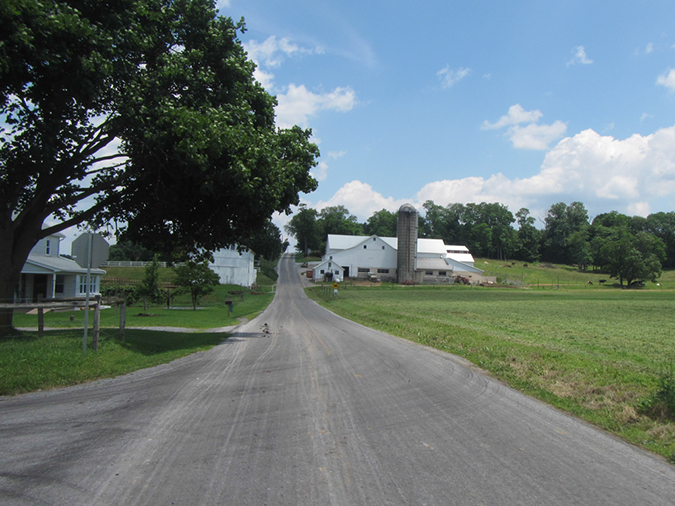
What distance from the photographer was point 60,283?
34875 millimetres

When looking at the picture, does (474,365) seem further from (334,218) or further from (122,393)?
(334,218)

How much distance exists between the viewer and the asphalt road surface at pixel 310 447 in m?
3.98

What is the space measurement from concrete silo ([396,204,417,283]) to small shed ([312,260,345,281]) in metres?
Result: 10.5

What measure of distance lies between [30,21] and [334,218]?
13185cm

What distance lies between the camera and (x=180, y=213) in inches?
570

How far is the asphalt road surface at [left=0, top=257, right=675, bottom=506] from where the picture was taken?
3.98 meters

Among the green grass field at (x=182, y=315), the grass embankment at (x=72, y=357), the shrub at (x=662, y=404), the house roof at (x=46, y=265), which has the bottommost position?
the green grass field at (x=182, y=315)

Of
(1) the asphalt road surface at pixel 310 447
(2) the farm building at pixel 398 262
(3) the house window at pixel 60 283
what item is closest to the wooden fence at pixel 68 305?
(1) the asphalt road surface at pixel 310 447

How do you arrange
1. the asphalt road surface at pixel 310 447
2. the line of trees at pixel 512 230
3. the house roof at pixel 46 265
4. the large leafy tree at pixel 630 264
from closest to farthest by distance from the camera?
the asphalt road surface at pixel 310 447 < the house roof at pixel 46 265 < the large leafy tree at pixel 630 264 < the line of trees at pixel 512 230

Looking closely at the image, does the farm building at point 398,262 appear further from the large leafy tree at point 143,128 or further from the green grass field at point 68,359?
the green grass field at point 68,359

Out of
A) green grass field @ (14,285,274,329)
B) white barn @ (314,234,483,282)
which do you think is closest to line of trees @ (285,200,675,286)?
white barn @ (314,234,483,282)

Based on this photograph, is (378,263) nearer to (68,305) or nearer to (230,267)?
(230,267)

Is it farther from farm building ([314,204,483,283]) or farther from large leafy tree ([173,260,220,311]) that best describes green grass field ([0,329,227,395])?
farm building ([314,204,483,283])

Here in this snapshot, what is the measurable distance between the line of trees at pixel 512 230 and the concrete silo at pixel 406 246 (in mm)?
56519
